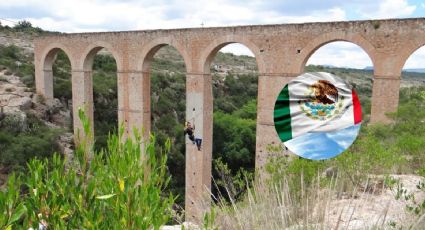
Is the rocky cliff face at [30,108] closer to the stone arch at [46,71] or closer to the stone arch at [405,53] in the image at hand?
the stone arch at [46,71]

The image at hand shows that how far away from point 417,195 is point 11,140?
40.9 ft

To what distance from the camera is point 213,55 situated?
33.6 feet

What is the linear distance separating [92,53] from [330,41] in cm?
810

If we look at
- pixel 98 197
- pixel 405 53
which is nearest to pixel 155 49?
pixel 405 53

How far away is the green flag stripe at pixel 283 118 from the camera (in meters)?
3.46

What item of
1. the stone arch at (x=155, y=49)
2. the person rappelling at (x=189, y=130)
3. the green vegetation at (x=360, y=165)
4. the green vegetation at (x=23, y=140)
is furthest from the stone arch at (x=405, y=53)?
the green vegetation at (x=23, y=140)

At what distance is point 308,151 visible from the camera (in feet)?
10.6

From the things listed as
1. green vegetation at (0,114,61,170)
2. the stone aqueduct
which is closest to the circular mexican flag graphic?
the stone aqueduct

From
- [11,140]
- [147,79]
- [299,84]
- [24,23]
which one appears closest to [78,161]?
[299,84]

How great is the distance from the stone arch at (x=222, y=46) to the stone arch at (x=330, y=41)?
107 centimetres

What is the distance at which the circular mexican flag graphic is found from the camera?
10.5 ft

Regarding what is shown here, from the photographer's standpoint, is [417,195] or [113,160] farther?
[417,195]

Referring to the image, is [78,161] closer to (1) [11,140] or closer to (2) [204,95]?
(2) [204,95]

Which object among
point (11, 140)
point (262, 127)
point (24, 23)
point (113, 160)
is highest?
point (24, 23)
